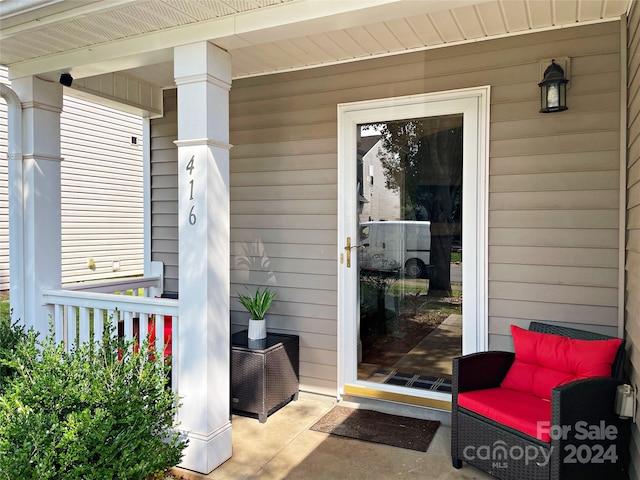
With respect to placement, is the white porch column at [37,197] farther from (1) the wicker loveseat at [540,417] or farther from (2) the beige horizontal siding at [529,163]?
(1) the wicker loveseat at [540,417]

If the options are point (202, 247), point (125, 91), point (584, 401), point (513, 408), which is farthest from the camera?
point (125, 91)

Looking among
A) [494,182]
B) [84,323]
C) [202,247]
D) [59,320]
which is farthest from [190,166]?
[494,182]

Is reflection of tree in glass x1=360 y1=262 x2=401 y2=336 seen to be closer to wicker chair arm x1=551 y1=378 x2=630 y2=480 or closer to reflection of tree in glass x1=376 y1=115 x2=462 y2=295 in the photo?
reflection of tree in glass x1=376 y1=115 x2=462 y2=295

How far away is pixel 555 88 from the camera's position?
111 inches

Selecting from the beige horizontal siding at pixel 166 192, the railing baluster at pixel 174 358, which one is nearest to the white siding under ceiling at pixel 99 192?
the beige horizontal siding at pixel 166 192

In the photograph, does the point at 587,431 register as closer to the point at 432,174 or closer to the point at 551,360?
the point at 551,360

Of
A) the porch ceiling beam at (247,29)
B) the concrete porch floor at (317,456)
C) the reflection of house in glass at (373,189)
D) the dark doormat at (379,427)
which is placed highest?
the porch ceiling beam at (247,29)

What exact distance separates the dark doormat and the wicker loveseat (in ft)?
1.23

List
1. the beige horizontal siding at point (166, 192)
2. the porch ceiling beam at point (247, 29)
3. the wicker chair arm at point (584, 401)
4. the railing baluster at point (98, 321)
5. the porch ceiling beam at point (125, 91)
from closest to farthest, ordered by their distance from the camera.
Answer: the wicker chair arm at point (584, 401), the porch ceiling beam at point (247, 29), the railing baluster at point (98, 321), the porch ceiling beam at point (125, 91), the beige horizontal siding at point (166, 192)

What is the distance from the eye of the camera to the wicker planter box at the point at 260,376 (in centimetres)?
328

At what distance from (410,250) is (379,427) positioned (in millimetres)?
1210

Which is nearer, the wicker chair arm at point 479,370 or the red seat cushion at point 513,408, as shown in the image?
the red seat cushion at point 513,408

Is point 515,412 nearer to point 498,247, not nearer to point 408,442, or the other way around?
point 408,442

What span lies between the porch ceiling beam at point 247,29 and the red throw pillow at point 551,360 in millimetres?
1801
